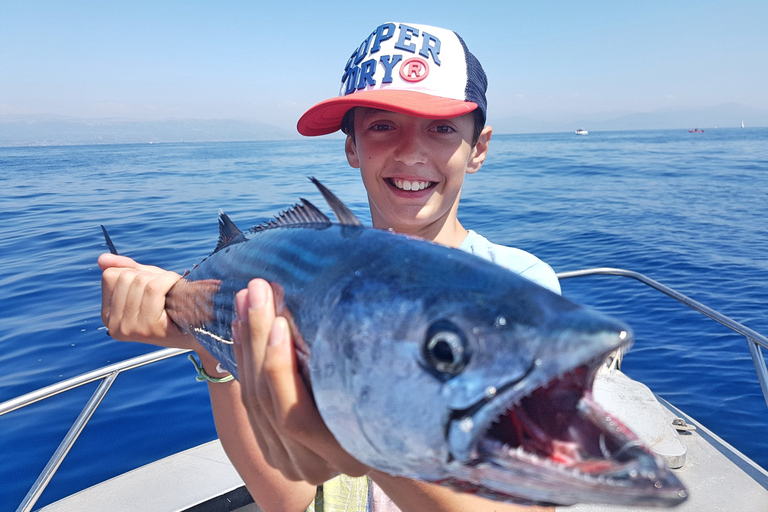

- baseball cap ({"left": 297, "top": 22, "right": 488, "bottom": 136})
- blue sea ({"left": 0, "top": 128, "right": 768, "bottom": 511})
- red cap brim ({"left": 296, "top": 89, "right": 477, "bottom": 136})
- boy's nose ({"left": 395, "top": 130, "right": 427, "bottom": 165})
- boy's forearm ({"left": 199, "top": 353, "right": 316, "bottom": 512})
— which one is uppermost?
baseball cap ({"left": 297, "top": 22, "right": 488, "bottom": 136})

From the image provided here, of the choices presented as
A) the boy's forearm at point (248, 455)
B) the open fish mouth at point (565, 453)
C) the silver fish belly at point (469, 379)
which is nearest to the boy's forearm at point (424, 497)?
the silver fish belly at point (469, 379)

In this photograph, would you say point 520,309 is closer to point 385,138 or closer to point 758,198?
point 385,138

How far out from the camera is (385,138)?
2.81 meters

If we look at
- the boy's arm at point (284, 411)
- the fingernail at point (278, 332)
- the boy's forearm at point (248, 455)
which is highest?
the fingernail at point (278, 332)

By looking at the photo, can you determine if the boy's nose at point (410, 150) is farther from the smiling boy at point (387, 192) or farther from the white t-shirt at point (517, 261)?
the white t-shirt at point (517, 261)

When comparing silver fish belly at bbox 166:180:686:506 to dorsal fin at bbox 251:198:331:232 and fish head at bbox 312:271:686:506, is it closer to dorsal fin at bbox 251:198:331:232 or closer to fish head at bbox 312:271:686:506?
fish head at bbox 312:271:686:506

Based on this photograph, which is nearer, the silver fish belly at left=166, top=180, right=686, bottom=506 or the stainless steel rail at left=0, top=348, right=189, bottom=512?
the silver fish belly at left=166, top=180, right=686, bottom=506

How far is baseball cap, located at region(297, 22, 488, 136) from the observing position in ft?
8.47

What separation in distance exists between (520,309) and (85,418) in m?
3.42

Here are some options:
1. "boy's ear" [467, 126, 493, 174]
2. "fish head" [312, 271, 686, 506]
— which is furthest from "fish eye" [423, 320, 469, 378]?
"boy's ear" [467, 126, 493, 174]

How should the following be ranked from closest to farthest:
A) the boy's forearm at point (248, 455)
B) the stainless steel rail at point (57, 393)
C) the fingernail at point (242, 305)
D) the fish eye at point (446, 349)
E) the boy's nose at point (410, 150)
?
1. the fish eye at point (446, 349)
2. the fingernail at point (242, 305)
3. the boy's forearm at point (248, 455)
4. the boy's nose at point (410, 150)
5. the stainless steel rail at point (57, 393)

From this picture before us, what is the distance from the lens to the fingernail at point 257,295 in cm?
142

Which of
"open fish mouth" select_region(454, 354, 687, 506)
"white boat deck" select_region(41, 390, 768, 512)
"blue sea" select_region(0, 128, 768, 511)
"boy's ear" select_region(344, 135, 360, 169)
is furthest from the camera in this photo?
"blue sea" select_region(0, 128, 768, 511)

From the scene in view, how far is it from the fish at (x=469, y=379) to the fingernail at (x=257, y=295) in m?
0.16
